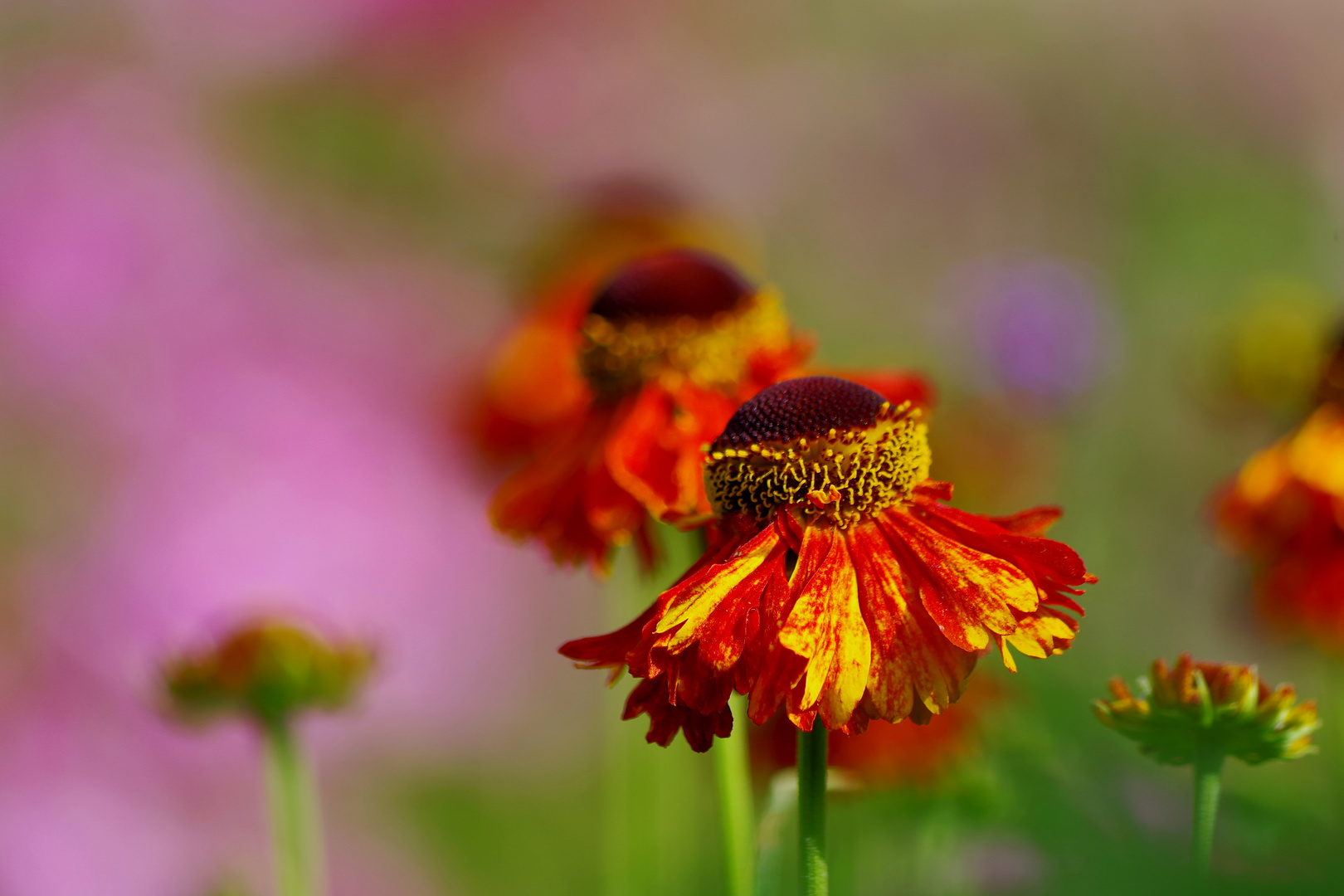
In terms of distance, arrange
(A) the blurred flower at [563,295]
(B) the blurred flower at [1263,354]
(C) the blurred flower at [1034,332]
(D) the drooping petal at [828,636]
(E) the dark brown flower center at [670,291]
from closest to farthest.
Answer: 1. (D) the drooping petal at [828,636]
2. (E) the dark brown flower center at [670,291]
3. (A) the blurred flower at [563,295]
4. (B) the blurred flower at [1263,354]
5. (C) the blurred flower at [1034,332]

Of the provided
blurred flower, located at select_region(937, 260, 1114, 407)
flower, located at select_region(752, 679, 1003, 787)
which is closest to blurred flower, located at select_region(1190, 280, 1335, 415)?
blurred flower, located at select_region(937, 260, 1114, 407)

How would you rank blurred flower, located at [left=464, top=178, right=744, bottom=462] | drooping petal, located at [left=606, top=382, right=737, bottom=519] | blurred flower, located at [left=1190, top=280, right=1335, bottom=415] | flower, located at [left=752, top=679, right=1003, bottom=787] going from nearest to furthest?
drooping petal, located at [left=606, top=382, right=737, bottom=519], flower, located at [left=752, top=679, right=1003, bottom=787], blurred flower, located at [left=464, top=178, right=744, bottom=462], blurred flower, located at [left=1190, top=280, right=1335, bottom=415]

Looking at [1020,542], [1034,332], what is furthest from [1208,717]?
[1034,332]

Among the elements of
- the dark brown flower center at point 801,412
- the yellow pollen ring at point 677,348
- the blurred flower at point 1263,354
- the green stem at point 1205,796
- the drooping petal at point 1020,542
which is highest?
the blurred flower at point 1263,354

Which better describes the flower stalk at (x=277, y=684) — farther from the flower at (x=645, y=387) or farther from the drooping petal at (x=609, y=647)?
the drooping petal at (x=609, y=647)

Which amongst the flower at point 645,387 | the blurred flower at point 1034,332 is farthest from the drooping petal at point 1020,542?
the blurred flower at point 1034,332

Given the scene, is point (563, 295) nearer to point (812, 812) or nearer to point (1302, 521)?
point (1302, 521)

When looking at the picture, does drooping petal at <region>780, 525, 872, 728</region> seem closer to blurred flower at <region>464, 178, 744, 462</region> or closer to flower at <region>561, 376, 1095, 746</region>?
flower at <region>561, 376, 1095, 746</region>
